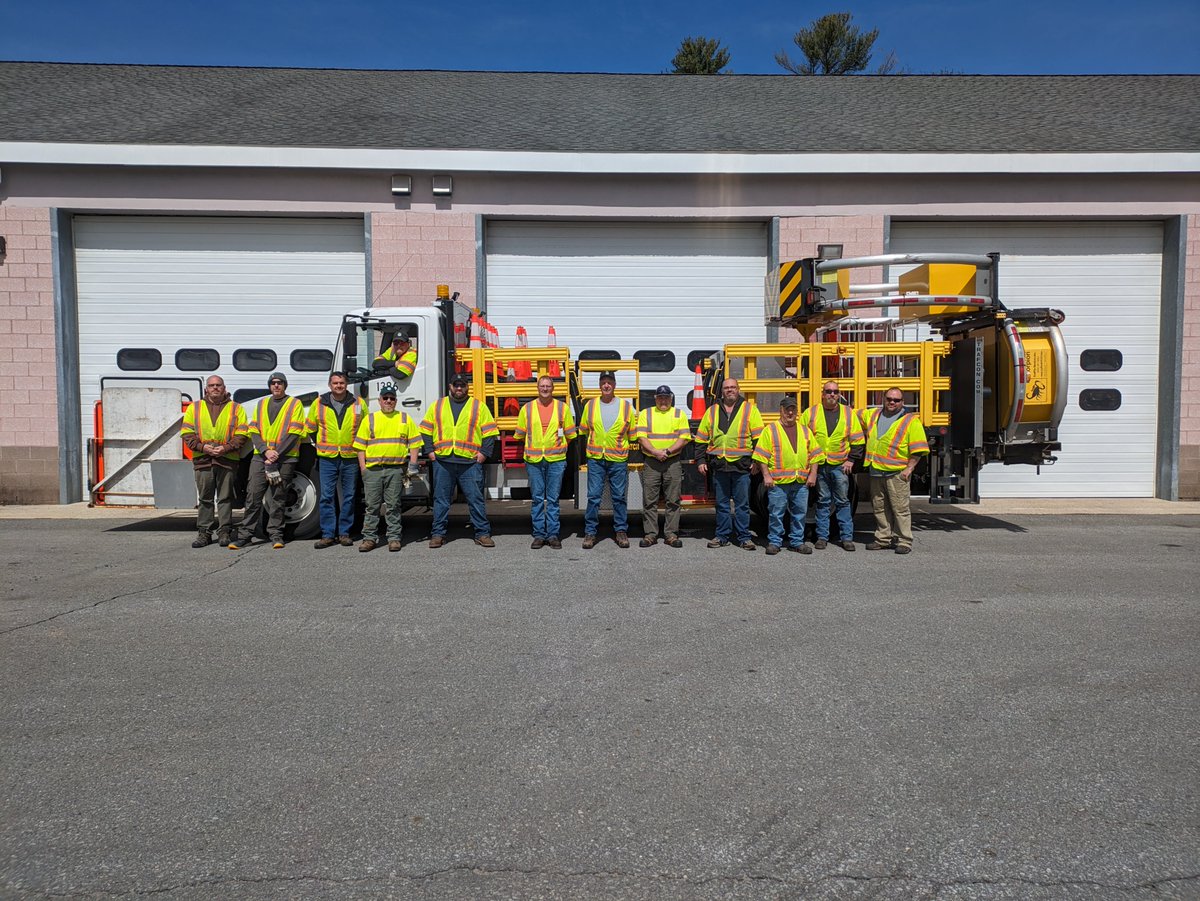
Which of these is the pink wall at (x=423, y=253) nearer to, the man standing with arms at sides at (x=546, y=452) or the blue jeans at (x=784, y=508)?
the man standing with arms at sides at (x=546, y=452)

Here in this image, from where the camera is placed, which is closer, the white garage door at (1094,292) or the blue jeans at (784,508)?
the blue jeans at (784,508)

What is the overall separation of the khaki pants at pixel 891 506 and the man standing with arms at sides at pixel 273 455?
19.0ft

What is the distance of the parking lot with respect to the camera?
2979 millimetres

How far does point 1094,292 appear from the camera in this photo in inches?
547

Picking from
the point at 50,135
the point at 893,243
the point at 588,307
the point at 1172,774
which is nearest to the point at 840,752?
the point at 1172,774

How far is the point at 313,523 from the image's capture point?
31.4 ft

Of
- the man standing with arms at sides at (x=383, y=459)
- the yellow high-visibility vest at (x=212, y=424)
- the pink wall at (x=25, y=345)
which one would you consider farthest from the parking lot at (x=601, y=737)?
the pink wall at (x=25, y=345)

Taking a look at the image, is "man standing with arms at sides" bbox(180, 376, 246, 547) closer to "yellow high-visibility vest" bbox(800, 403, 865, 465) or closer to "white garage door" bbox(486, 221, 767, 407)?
"white garage door" bbox(486, 221, 767, 407)

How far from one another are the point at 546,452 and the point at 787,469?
2380 mm

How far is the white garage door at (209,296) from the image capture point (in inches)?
538

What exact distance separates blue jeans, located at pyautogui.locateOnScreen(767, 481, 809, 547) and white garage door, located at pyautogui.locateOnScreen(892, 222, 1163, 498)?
6.26m

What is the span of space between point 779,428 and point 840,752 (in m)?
5.36

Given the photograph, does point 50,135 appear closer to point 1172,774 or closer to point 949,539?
point 949,539

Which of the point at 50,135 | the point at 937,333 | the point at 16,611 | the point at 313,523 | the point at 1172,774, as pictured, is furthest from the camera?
the point at 50,135
